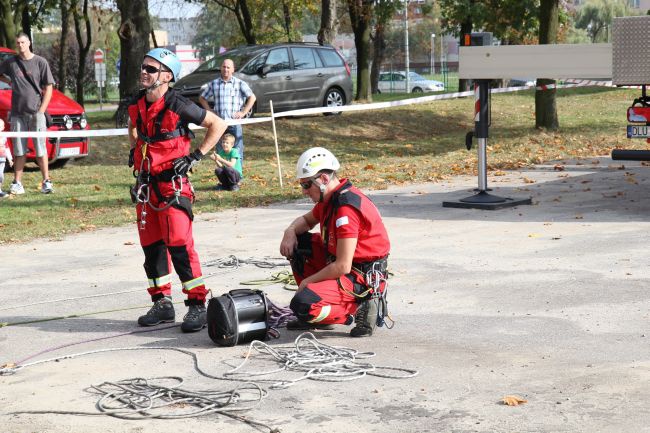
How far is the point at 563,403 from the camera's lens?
5598mm

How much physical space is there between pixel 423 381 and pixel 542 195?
859cm

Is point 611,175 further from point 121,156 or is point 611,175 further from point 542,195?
point 121,156

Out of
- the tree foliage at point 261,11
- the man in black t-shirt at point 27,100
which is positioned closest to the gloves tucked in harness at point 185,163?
the man in black t-shirt at point 27,100

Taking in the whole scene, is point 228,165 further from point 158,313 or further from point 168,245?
point 168,245

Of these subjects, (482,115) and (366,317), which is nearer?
(366,317)

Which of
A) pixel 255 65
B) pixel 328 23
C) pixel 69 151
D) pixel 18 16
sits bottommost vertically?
pixel 69 151

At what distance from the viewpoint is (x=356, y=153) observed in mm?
20984

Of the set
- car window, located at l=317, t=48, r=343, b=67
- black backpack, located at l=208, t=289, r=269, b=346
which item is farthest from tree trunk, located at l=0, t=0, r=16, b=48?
black backpack, located at l=208, t=289, r=269, b=346

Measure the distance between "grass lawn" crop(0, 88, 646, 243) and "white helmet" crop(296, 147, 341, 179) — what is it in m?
5.47

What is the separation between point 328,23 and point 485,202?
19.1 metres

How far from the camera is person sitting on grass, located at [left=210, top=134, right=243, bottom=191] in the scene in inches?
603

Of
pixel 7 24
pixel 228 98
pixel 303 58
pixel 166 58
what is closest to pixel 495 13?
pixel 303 58

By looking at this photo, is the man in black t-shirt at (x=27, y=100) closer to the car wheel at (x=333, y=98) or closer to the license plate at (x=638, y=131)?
the license plate at (x=638, y=131)

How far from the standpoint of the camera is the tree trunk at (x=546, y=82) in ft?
74.5
